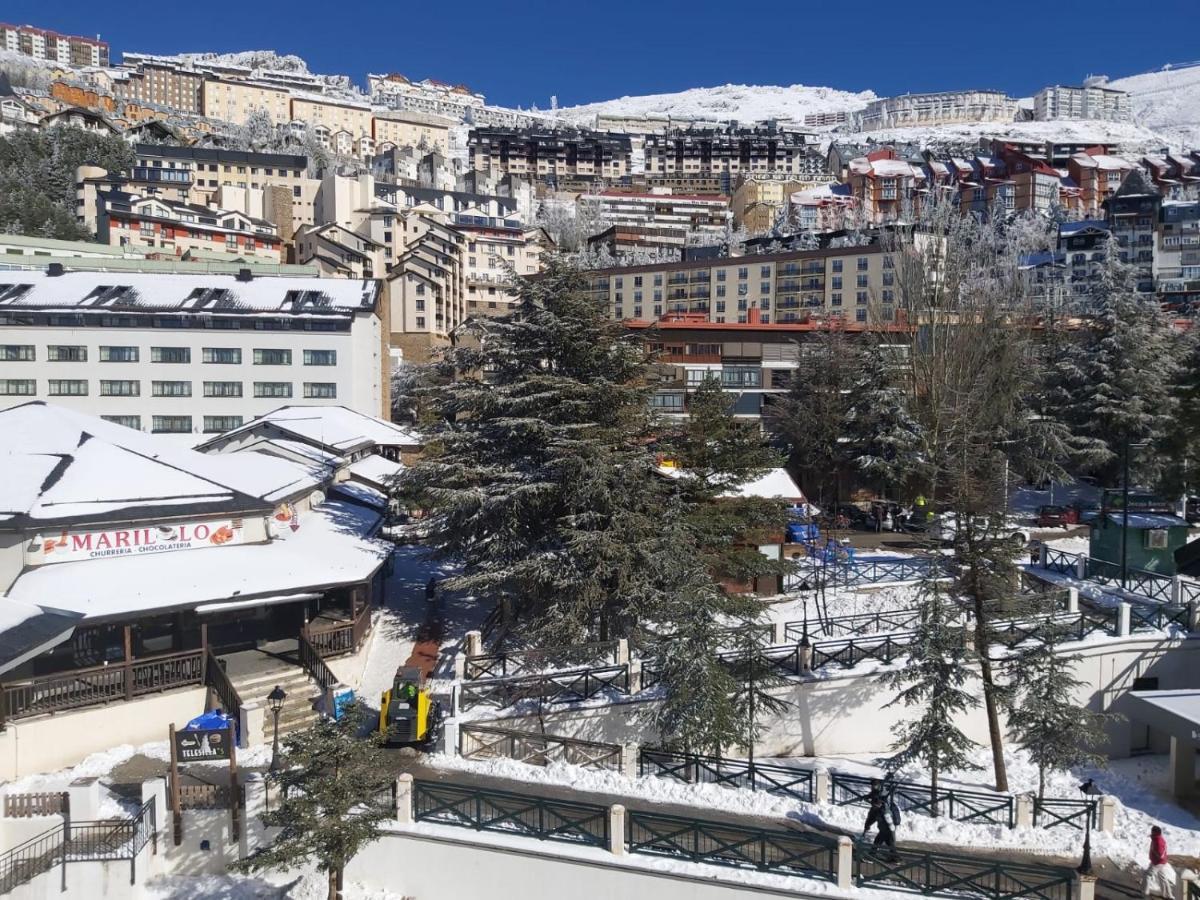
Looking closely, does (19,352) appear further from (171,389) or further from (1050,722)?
(1050,722)

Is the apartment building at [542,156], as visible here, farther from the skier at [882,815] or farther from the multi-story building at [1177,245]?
the skier at [882,815]

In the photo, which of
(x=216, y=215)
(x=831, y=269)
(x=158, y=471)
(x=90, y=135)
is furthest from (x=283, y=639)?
(x=90, y=135)

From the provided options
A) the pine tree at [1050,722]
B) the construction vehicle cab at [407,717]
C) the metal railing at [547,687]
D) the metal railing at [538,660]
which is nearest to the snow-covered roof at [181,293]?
the metal railing at [538,660]

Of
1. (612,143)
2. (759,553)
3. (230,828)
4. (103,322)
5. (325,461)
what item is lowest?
(230,828)

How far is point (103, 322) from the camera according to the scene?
138 ft

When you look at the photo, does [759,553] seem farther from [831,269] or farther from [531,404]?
[831,269]

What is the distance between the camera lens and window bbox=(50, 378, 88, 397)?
42.1 meters

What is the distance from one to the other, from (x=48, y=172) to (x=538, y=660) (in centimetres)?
10331

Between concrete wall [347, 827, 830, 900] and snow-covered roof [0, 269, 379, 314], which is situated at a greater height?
snow-covered roof [0, 269, 379, 314]

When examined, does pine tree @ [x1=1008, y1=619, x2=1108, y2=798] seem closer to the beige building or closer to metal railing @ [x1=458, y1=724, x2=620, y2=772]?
metal railing @ [x1=458, y1=724, x2=620, y2=772]

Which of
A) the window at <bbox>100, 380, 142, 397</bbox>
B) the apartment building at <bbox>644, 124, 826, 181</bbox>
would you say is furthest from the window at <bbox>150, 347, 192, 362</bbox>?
the apartment building at <bbox>644, 124, 826, 181</bbox>

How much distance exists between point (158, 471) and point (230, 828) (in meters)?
9.90

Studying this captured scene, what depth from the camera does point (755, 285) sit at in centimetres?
8038

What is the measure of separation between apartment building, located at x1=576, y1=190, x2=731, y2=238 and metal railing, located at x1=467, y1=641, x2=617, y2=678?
12611cm
